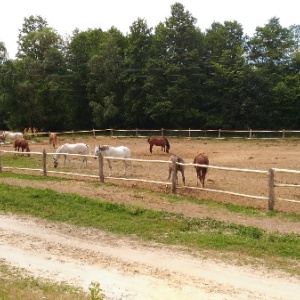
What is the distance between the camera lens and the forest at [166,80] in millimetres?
41438

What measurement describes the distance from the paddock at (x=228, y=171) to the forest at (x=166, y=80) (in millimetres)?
10682

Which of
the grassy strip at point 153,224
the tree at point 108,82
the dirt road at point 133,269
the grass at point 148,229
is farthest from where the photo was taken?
the tree at point 108,82

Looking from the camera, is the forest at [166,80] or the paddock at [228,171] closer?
the paddock at [228,171]

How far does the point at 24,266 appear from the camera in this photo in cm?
717

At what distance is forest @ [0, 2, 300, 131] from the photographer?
4144 centimetres

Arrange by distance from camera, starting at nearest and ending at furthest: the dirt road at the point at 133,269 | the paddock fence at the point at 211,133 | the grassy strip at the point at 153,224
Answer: the dirt road at the point at 133,269, the grassy strip at the point at 153,224, the paddock fence at the point at 211,133

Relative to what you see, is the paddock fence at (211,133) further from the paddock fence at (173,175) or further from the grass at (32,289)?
the grass at (32,289)

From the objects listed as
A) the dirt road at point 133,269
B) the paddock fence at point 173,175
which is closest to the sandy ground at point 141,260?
the dirt road at point 133,269

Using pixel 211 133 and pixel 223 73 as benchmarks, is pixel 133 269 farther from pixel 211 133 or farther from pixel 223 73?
pixel 223 73

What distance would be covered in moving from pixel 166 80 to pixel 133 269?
1491 inches

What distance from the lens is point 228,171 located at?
56.6 feet

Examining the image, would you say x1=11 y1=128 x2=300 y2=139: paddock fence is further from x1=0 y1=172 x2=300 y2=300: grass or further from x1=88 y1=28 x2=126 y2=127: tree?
x1=0 y1=172 x2=300 y2=300: grass

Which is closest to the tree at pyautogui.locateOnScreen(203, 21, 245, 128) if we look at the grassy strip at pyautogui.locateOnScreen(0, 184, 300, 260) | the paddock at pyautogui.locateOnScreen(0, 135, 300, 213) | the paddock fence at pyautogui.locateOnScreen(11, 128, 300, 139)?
the paddock fence at pyautogui.locateOnScreen(11, 128, 300, 139)

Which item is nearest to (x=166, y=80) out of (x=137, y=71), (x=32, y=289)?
(x=137, y=71)
